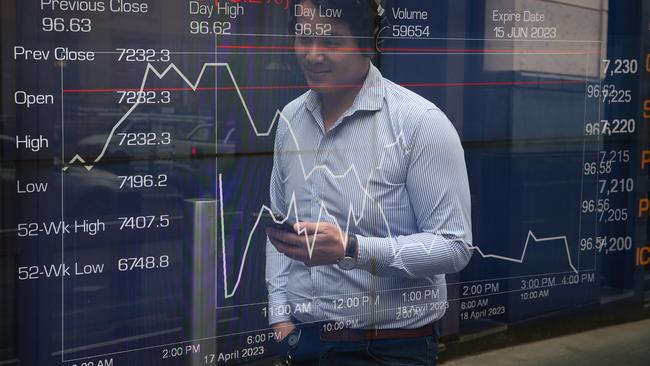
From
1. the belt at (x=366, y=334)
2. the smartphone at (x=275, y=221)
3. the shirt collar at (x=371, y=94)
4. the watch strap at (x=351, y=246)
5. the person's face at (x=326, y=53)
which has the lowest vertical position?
the belt at (x=366, y=334)

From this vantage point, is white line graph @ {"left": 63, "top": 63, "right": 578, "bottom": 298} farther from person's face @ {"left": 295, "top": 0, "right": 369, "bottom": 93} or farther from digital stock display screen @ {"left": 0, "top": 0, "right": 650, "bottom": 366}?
person's face @ {"left": 295, "top": 0, "right": 369, "bottom": 93}

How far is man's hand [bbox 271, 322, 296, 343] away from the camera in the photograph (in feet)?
12.5

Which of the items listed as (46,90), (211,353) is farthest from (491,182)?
(46,90)

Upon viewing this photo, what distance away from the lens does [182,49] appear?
3.47 meters

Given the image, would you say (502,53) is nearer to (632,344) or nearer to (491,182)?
(491,182)

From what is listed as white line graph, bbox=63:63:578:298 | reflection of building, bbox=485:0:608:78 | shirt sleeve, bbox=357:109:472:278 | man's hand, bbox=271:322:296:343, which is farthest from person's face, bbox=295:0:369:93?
man's hand, bbox=271:322:296:343

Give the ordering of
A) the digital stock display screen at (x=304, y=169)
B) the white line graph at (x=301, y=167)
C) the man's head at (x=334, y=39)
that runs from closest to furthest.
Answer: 1. the digital stock display screen at (x=304, y=169)
2. the white line graph at (x=301, y=167)
3. the man's head at (x=334, y=39)

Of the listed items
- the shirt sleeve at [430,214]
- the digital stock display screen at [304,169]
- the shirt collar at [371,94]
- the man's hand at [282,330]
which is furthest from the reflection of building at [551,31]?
the man's hand at [282,330]

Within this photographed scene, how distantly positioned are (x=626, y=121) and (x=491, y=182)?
866 mm

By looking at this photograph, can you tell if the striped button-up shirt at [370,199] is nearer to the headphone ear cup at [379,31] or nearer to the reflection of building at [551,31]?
the headphone ear cup at [379,31]

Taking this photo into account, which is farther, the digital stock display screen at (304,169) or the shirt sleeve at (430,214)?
the shirt sleeve at (430,214)

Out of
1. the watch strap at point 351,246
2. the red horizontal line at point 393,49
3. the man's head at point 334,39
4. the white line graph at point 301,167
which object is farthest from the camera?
the watch strap at point 351,246

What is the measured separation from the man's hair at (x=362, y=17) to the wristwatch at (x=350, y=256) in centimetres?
73

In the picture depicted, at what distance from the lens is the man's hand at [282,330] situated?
380cm
